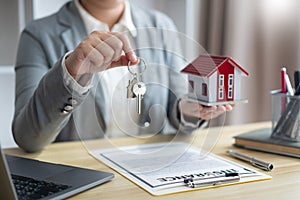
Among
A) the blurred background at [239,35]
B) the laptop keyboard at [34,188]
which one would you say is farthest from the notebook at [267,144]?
the blurred background at [239,35]

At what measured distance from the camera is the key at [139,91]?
3.46 feet

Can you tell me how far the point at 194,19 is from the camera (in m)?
2.38

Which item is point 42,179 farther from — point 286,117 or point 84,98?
point 286,117

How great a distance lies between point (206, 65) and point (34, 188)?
1.57 feet

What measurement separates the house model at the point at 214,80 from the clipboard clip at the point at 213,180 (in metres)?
0.19

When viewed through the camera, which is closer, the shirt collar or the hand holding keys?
the hand holding keys

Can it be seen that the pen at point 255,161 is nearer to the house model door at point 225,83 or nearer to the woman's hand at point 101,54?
the house model door at point 225,83

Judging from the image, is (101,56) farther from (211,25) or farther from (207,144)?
(211,25)

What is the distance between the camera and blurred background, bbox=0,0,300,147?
1.96 m

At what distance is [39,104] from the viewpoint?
1196 mm

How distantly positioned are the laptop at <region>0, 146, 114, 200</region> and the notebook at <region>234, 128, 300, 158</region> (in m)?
0.41

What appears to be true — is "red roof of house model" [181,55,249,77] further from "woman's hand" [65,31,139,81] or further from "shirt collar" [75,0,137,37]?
"shirt collar" [75,0,137,37]

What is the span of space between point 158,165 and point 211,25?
4.54 ft

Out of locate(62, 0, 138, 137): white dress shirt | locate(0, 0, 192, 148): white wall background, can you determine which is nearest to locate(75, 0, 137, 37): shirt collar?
locate(62, 0, 138, 137): white dress shirt
